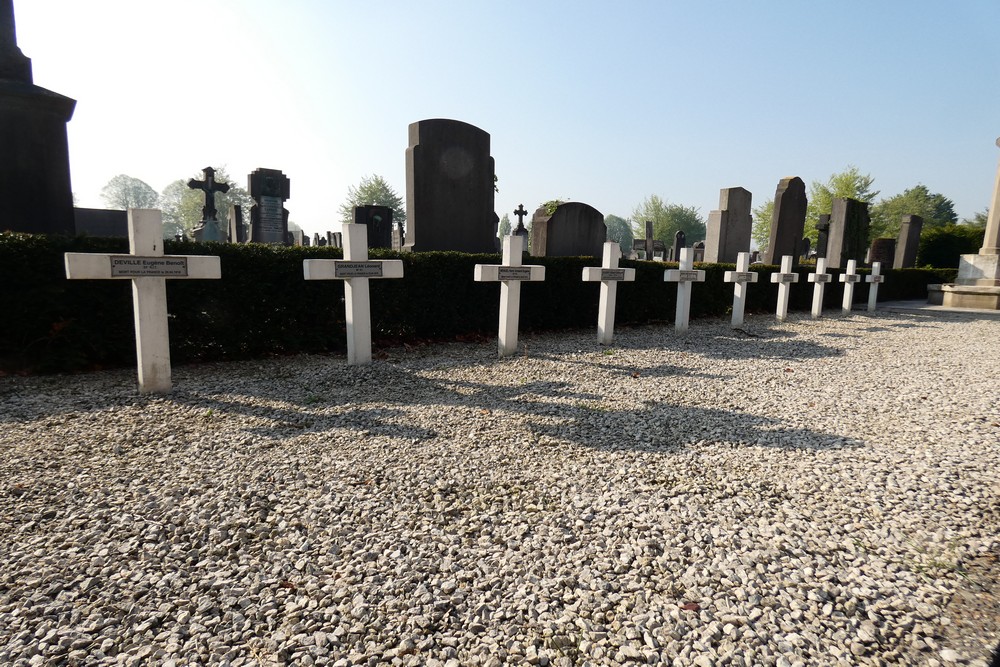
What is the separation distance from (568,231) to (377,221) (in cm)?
632

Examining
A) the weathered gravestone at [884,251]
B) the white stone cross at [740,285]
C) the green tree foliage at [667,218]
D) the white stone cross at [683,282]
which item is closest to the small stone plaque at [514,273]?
the white stone cross at [683,282]

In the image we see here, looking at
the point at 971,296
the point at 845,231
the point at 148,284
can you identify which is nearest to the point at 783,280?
the point at 845,231

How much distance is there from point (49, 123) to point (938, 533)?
9968 mm

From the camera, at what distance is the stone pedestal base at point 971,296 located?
15094 millimetres

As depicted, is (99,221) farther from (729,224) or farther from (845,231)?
(845,231)

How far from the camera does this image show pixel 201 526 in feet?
8.17

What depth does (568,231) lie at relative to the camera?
1044 centimetres

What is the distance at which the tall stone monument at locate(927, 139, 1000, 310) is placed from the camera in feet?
50.0

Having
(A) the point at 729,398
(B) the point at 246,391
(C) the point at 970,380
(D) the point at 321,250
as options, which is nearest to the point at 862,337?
(C) the point at 970,380

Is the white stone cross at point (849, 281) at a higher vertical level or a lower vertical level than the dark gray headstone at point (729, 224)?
lower

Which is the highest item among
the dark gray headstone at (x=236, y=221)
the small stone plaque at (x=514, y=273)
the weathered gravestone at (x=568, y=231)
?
the dark gray headstone at (x=236, y=221)

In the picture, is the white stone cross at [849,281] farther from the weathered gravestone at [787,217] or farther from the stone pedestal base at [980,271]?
the stone pedestal base at [980,271]

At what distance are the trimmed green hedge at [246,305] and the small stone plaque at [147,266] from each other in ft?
3.18

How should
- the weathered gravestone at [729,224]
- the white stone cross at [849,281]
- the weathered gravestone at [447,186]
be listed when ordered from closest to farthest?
the weathered gravestone at [447,186] < the white stone cross at [849,281] < the weathered gravestone at [729,224]
